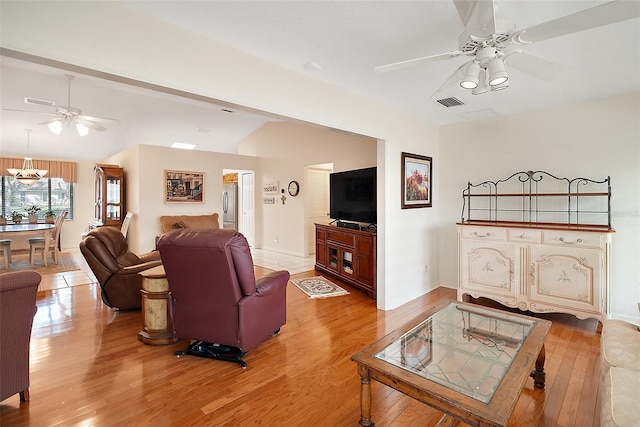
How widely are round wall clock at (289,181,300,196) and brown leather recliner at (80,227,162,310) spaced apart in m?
3.92

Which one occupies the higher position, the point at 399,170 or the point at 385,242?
the point at 399,170

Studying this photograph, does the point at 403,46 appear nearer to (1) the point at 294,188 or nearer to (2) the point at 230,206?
(1) the point at 294,188

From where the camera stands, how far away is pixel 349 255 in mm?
4820

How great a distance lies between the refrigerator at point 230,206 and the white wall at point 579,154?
642 centimetres

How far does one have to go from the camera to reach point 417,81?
3.04 meters

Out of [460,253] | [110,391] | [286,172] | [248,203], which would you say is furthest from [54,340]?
[248,203]

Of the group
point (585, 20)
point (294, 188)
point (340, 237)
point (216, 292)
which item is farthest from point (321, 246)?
point (585, 20)

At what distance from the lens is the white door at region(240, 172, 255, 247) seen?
8.57 metres

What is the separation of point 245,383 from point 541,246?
132 inches

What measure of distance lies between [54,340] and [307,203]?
4926 millimetres

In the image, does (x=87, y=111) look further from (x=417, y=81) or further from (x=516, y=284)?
(x=516, y=284)

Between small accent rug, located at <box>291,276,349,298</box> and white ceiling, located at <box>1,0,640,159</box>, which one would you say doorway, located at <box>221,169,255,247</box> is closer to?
small accent rug, located at <box>291,276,349,298</box>

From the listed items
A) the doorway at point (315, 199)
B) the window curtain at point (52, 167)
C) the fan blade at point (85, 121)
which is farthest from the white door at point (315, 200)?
the window curtain at point (52, 167)

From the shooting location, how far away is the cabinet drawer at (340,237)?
469 centimetres
